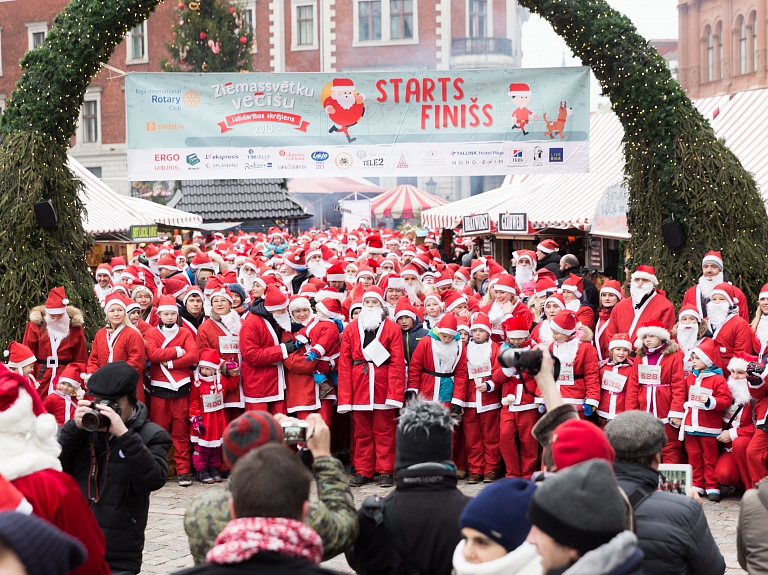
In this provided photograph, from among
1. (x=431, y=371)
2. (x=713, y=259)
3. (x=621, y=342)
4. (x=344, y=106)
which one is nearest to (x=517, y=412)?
(x=431, y=371)

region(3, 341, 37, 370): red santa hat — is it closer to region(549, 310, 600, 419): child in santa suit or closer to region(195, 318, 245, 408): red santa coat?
region(195, 318, 245, 408): red santa coat

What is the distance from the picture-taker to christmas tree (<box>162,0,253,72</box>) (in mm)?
40094

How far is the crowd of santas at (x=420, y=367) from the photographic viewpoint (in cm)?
895

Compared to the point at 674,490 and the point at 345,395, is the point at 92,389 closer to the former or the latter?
the point at 674,490

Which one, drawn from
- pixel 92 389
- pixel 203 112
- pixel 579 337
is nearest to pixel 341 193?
pixel 203 112

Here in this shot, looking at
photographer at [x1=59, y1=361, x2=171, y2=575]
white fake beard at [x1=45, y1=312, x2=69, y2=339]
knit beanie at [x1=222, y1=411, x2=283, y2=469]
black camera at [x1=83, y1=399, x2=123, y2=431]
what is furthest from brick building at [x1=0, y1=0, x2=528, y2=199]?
knit beanie at [x1=222, y1=411, x2=283, y2=469]

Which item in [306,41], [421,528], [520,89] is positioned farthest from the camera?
[306,41]

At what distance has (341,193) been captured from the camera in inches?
2254

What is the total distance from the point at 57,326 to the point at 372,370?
10.4 feet

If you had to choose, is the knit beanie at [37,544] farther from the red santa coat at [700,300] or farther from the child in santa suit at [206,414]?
the red santa coat at [700,300]

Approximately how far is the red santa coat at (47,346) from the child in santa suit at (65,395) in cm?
68

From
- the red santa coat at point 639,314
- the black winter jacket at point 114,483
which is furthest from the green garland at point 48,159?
the black winter jacket at point 114,483

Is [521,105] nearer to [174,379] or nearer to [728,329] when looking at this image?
[728,329]

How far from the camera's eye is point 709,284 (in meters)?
10.5
